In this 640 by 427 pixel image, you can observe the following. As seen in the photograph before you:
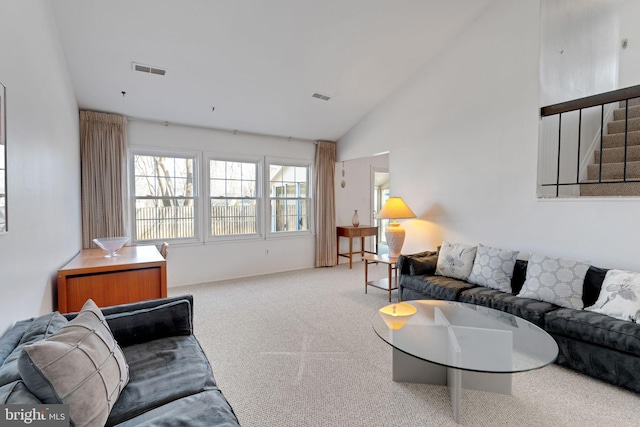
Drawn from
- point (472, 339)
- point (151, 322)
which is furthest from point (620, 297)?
point (151, 322)

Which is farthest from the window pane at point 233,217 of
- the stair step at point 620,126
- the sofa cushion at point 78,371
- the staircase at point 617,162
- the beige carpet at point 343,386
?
the stair step at point 620,126

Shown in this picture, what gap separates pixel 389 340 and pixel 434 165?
2820 millimetres

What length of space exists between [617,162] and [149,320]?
471 cm

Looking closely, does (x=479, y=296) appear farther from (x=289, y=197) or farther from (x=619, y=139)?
(x=289, y=197)

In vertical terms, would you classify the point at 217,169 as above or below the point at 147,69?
below

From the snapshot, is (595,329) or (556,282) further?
(556,282)

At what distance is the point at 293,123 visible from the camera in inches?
199

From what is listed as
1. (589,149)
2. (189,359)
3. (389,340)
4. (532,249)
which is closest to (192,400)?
(189,359)

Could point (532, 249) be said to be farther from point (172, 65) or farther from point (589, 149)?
point (172, 65)

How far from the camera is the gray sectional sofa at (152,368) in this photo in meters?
1.14

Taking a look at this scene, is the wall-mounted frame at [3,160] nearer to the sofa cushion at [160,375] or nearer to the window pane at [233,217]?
the sofa cushion at [160,375]

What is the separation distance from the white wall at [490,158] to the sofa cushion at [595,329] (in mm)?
752

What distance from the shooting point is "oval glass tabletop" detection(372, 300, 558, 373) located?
1.67 metres

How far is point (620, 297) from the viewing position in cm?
220
